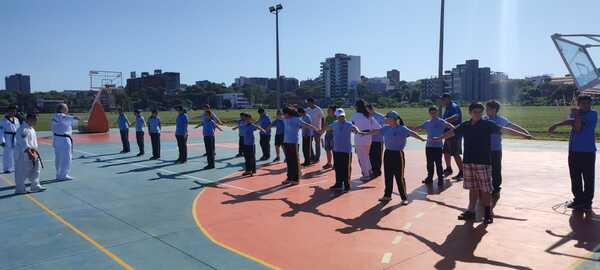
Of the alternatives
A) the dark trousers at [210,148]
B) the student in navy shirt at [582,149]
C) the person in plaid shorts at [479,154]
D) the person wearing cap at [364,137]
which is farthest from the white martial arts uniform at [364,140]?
the dark trousers at [210,148]

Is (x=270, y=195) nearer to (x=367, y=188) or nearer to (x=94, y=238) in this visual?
(x=367, y=188)

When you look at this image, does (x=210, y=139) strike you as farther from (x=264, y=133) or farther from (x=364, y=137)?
(x=364, y=137)

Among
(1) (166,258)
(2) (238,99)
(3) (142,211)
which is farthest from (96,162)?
(2) (238,99)

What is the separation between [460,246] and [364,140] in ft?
16.6

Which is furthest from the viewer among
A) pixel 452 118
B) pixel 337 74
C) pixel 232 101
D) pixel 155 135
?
pixel 337 74

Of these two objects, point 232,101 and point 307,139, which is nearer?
point 307,139

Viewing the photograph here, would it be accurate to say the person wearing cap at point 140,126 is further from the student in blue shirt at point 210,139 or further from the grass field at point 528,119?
the grass field at point 528,119

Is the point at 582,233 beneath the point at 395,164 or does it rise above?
beneath

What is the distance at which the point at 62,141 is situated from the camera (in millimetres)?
11469

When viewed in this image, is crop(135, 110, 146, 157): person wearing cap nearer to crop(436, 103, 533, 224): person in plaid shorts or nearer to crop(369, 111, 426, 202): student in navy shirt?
crop(369, 111, 426, 202): student in navy shirt

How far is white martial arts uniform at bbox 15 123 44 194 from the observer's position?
968 centimetres

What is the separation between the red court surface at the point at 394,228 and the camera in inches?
217

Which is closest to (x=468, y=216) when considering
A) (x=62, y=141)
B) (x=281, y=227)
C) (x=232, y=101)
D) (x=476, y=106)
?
(x=476, y=106)

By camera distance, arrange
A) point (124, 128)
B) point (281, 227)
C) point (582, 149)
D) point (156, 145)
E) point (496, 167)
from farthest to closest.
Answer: point (124, 128) → point (156, 145) → point (496, 167) → point (582, 149) → point (281, 227)
